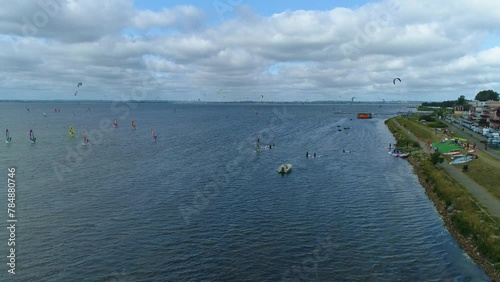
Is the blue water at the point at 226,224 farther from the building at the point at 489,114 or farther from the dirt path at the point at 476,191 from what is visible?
the building at the point at 489,114

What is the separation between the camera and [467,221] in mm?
41000

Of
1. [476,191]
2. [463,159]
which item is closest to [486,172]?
[463,159]

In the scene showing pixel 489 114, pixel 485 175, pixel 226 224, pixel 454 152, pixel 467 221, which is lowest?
pixel 226 224

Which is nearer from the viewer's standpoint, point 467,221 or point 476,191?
point 467,221

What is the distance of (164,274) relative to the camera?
110 feet

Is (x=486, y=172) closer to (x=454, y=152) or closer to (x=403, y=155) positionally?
(x=454, y=152)

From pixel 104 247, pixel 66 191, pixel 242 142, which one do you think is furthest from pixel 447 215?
pixel 242 142

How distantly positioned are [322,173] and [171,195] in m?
31.9

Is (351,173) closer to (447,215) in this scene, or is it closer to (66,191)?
(447,215)

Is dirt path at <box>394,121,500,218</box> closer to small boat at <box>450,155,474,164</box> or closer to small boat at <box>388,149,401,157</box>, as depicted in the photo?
small boat at <box>450,155,474,164</box>

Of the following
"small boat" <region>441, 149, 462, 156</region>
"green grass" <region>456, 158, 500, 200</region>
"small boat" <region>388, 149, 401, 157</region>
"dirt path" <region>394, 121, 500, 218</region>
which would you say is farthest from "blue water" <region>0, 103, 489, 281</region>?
"small boat" <region>388, 149, 401, 157</region>

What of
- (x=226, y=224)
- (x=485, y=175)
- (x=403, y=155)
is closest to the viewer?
(x=226, y=224)

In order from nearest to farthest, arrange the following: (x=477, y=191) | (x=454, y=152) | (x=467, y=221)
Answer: (x=467, y=221)
(x=477, y=191)
(x=454, y=152)

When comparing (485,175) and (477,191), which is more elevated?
(485,175)
